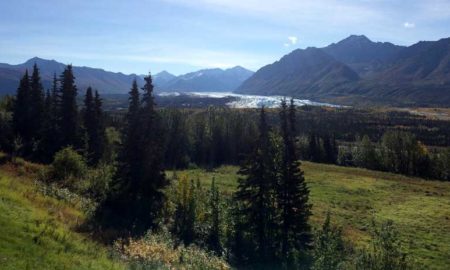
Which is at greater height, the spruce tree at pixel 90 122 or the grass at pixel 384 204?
the spruce tree at pixel 90 122

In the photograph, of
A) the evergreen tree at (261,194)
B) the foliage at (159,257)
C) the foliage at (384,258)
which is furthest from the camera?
the evergreen tree at (261,194)

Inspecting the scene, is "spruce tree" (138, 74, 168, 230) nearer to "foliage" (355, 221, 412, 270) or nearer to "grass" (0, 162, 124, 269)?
"grass" (0, 162, 124, 269)

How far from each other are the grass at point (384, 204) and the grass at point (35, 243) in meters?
31.1

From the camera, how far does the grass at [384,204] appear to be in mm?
50562

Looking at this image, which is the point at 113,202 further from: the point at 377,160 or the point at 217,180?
the point at 377,160

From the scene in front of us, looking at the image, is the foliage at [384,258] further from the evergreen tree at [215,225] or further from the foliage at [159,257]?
the evergreen tree at [215,225]

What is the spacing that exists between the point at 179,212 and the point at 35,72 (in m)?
48.8

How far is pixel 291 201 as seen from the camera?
44625 millimetres

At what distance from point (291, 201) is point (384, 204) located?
1395 inches

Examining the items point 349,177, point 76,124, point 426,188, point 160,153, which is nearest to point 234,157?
point 349,177

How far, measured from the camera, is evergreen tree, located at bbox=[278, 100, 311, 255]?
4325 cm

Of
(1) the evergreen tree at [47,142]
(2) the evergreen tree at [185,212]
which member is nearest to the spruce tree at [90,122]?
(1) the evergreen tree at [47,142]

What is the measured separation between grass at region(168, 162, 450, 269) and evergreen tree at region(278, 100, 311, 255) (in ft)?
26.4

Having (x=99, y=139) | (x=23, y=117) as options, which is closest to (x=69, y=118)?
(x=99, y=139)
